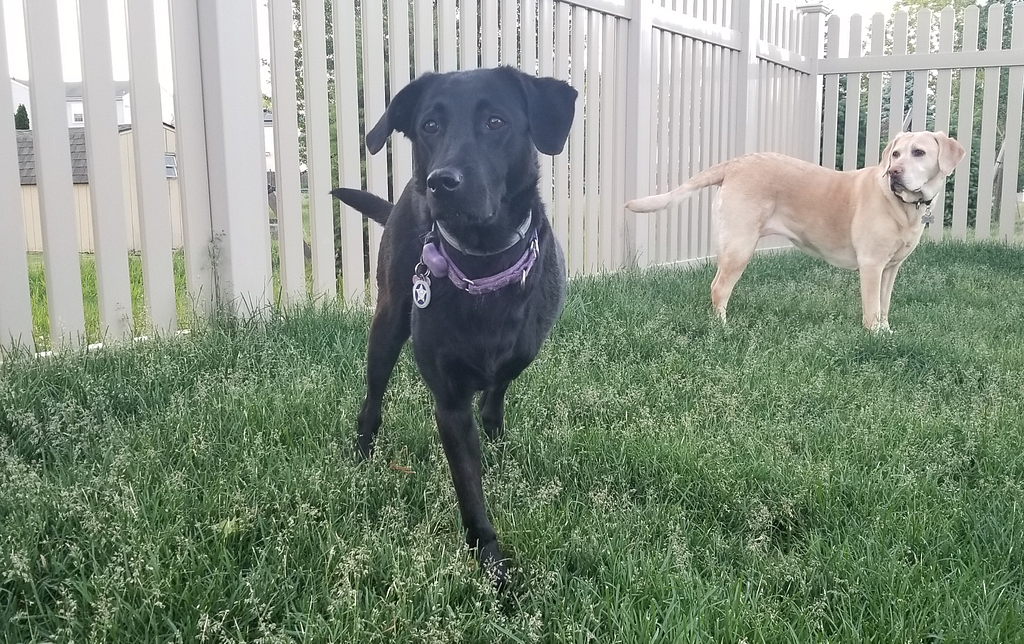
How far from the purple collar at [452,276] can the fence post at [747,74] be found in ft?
18.6

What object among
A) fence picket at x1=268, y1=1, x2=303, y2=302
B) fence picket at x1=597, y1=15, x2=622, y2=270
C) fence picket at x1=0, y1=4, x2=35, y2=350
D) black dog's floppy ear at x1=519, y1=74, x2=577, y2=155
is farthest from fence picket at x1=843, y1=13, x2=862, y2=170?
fence picket at x1=0, y1=4, x2=35, y2=350

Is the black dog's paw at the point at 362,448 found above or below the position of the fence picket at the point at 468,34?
below

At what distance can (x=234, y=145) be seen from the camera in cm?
332

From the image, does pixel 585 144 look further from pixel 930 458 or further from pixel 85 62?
pixel 930 458

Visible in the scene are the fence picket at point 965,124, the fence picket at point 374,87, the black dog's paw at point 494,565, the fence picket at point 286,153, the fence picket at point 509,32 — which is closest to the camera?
the black dog's paw at point 494,565

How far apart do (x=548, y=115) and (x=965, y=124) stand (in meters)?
7.19

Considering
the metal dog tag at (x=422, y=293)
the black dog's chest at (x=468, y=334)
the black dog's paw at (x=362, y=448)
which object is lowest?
the black dog's paw at (x=362, y=448)

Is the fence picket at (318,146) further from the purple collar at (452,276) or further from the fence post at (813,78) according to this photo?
the fence post at (813,78)

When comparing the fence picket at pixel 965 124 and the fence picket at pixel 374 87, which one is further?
the fence picket at pixel 965 124

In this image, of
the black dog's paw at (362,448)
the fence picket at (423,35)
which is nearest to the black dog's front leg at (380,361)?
the black dog's paw at (362,448)

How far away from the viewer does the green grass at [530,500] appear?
4.73ft

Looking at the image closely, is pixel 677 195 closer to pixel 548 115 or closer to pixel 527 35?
pixel 527 35

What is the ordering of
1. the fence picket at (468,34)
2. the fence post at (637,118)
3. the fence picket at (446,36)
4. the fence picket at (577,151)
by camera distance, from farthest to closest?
the fence post at (637,118), the fence picket at (577,151), the fence picket at (468,34), the fence picket at (446,36)

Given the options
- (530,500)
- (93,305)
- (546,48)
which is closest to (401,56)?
(546,48)
